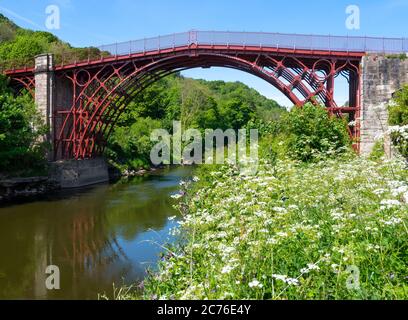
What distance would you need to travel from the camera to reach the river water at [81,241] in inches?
398

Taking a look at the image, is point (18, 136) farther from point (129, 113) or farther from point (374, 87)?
point (129, 113)

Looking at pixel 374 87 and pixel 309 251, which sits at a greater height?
pixel 374 87

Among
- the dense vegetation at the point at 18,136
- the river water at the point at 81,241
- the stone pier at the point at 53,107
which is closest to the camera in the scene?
the river water at the point at 81,241

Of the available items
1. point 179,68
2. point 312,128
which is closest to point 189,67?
point 179,68

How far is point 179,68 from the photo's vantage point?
28.5 metres

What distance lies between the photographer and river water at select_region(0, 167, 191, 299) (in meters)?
10.1

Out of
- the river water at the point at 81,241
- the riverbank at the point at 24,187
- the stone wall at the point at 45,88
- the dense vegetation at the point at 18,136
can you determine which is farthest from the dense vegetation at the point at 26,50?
the river water at the point at 81,241

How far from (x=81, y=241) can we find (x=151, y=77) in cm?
1695

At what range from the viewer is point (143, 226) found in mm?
16406

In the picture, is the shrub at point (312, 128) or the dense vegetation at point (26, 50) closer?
the shrub at point (312, 128)

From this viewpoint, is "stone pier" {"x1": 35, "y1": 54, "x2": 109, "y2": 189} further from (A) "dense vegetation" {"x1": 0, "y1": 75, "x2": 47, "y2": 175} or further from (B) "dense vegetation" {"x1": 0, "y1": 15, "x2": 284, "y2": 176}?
(B) "dense vegetation" {"x1": 0, "y1": 15, "x2": 284, "y2": 176}

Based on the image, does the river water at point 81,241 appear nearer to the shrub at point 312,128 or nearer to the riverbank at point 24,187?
the riverbank at point 24,187

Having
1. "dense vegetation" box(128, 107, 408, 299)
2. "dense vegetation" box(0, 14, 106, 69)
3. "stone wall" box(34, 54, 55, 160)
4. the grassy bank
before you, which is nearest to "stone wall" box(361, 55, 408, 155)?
"dense vegetation" box(128, 107, 408, 299)
